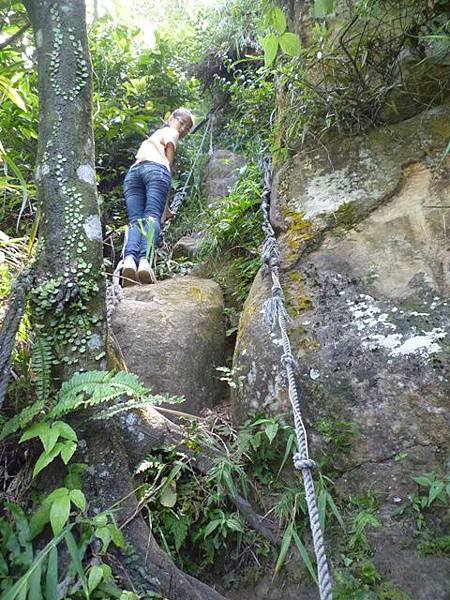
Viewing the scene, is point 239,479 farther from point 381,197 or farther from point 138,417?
point 381,197

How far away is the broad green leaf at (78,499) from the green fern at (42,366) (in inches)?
15.6

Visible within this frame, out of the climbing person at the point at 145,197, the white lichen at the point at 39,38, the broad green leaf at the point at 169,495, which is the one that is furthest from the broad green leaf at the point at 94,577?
the climbing person at the point at 145,197

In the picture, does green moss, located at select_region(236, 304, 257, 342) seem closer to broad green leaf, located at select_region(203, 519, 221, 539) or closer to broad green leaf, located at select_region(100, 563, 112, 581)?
broad green leaf, located at select_region(203, 519, 221, 539)

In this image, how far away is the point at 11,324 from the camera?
1962 millimetres

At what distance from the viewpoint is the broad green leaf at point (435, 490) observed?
1772 mm

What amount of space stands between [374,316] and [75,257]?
4.74ft

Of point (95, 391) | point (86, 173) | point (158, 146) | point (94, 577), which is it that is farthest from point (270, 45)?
point (158, 146)

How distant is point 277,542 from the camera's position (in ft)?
6.49

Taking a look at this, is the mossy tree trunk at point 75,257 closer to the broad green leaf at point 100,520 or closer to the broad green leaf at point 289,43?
the broad green leaf at point 100,520

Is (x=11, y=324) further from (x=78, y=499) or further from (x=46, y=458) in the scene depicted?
(x=78, y=499)

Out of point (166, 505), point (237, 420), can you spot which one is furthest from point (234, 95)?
point (166, 505)

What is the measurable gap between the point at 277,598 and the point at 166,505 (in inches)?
21.8

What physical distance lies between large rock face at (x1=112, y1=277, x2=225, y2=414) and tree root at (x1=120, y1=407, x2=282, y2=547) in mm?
492

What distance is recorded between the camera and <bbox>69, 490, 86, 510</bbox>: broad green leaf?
5.39ft
